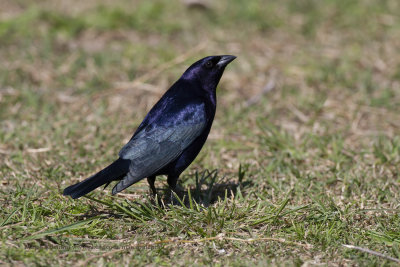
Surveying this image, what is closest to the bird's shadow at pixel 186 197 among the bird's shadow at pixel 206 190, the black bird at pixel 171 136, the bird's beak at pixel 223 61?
the bird's shadow at pixel 206 190

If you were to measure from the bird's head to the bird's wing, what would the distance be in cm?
30

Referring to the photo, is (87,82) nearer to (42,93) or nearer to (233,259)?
(42,93)

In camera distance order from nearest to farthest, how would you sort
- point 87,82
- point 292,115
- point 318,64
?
point 292,115, point 87,82, point 318,64

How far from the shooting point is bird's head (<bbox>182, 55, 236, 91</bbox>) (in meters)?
4.37

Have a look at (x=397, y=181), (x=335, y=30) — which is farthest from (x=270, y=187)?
(x=335, y=30)

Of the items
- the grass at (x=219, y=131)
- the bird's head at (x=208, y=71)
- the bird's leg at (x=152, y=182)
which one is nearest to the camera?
the grass at (x=219, y=131)

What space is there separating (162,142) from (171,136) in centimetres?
8

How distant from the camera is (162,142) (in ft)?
12.9

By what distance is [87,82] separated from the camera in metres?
6.46

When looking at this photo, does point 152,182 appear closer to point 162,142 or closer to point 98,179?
point 162,142

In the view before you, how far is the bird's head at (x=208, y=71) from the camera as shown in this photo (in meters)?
4.37

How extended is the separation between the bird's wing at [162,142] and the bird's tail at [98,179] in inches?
1.9

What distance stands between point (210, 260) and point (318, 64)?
4.15 m

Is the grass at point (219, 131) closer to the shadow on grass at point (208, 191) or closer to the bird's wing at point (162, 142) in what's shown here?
the shadow on grass at point (208, 191)
